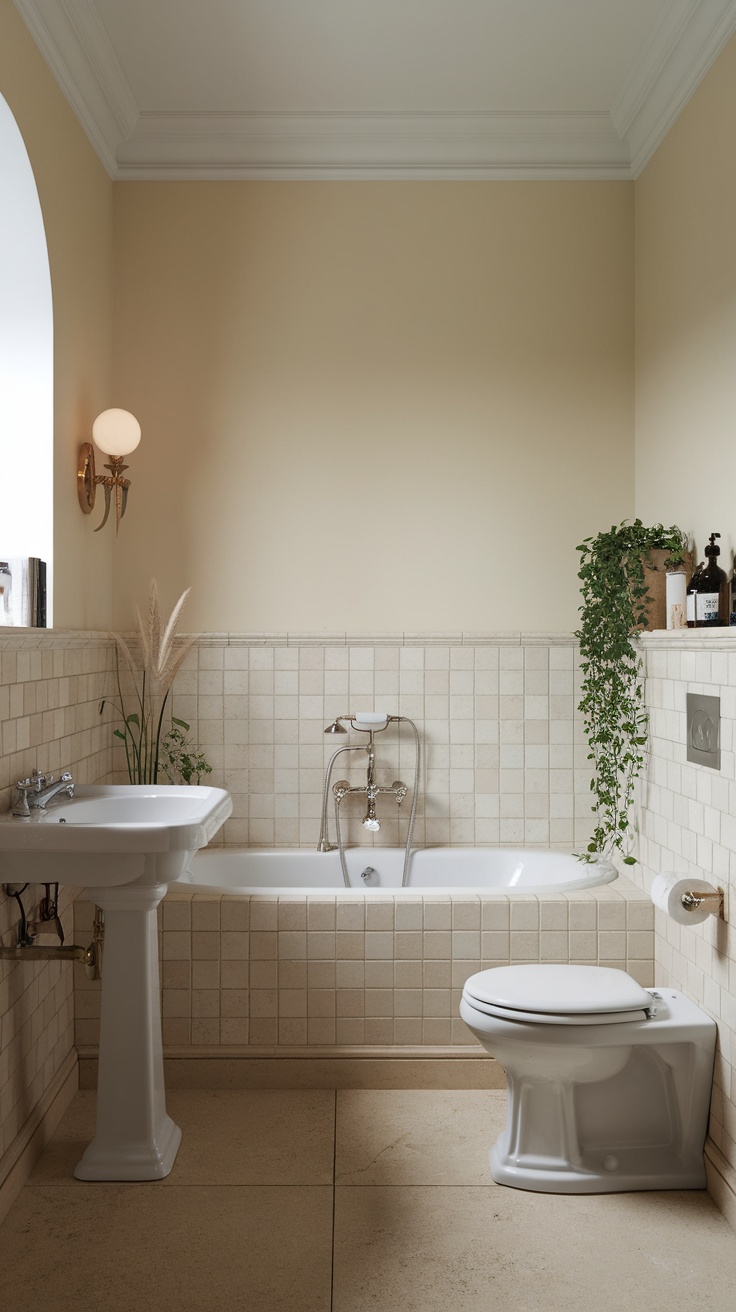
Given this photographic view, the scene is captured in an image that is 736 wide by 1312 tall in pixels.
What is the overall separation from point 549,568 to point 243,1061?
6.29ft

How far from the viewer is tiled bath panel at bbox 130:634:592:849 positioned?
3434 millimetres

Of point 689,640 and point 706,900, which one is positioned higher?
point 689,640

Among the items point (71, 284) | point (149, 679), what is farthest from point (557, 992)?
point (71, 284)

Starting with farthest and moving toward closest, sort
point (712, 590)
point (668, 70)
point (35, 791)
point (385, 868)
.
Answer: point (385, 868)
point (668, 70)
point (712, 590)
point (35, 791)

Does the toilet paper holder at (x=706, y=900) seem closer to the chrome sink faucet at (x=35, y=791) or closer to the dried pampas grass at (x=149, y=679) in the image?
the chrome sink faucet at (x=35, y=791)

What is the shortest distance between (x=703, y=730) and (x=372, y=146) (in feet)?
7.62

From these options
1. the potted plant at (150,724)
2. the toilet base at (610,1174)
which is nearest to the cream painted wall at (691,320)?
the toilet base at (610,1174)

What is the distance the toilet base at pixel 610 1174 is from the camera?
2277mm

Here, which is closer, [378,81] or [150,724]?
[378,81]

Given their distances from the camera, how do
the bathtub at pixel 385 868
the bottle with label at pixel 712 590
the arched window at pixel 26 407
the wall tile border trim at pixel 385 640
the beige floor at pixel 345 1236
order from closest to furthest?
the beige floor at pixel 345 1236, the bottle with label at pixel 712 590, the arched window at pixel 26 407, the bathtub at pixel 385 868, the wall tile border trim at pixel 385 640

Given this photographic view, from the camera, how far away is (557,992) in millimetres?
2262

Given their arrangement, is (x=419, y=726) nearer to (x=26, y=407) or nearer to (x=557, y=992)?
(x=557, y=992)

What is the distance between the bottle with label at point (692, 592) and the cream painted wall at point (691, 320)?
78mm

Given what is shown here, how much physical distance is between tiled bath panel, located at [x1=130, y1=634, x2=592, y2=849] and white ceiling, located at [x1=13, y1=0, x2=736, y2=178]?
1.69 m
